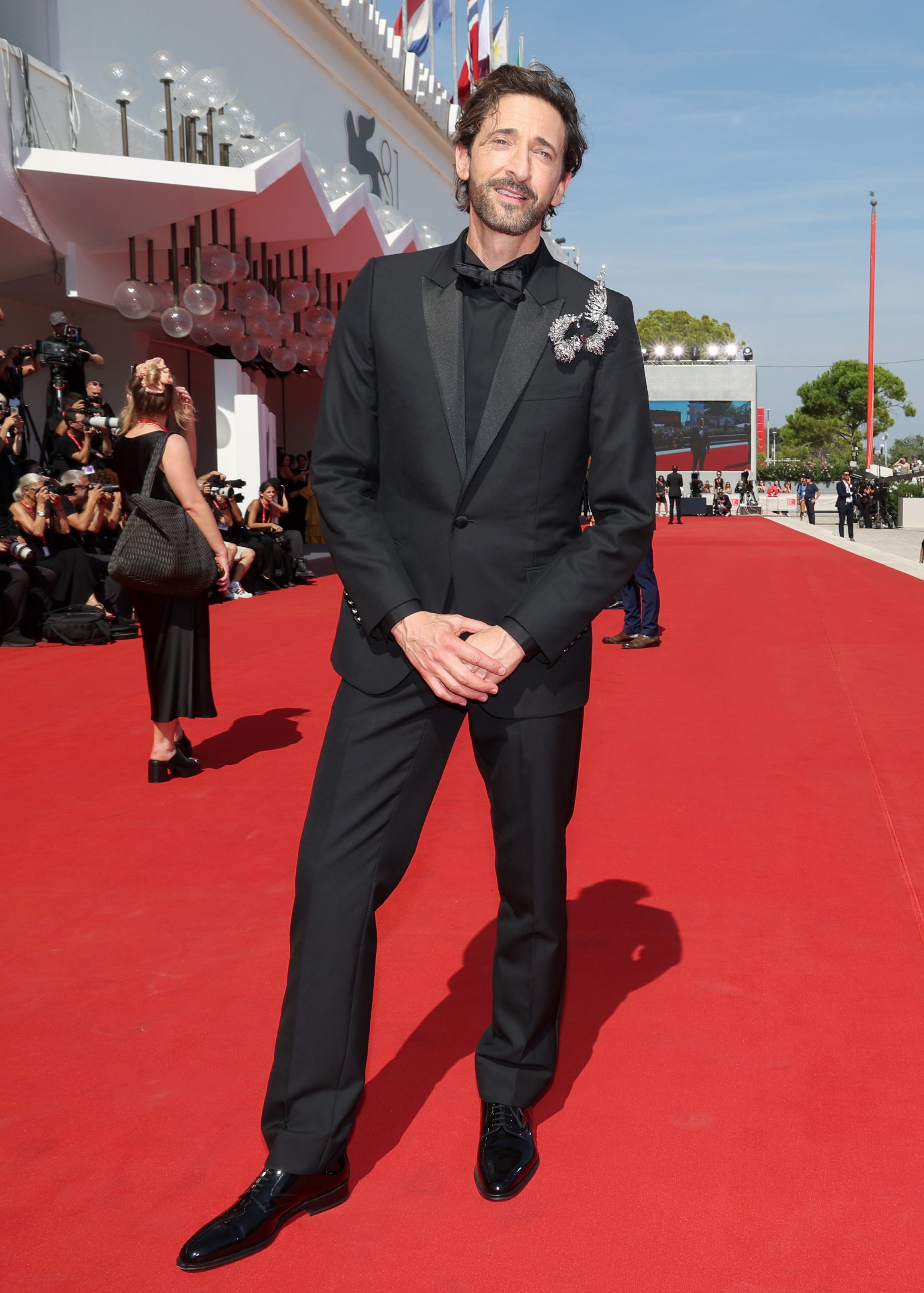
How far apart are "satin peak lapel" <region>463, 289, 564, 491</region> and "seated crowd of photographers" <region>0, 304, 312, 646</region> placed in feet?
23.0

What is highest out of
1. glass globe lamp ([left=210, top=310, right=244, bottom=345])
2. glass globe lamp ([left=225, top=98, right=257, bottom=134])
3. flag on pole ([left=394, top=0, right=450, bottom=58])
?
flag on pole ([left=394, top=0, right=450, bottom=58])

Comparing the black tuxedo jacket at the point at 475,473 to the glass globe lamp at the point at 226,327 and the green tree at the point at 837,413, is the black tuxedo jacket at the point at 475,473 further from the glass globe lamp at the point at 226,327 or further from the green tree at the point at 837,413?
the green tree at the point at 837,413

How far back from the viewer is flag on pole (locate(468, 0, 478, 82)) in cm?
3130

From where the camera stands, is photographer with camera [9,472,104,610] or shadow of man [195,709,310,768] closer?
shadow of man [195,709,310,768]

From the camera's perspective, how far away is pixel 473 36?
31.4m

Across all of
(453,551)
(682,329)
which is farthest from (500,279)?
(682,329)

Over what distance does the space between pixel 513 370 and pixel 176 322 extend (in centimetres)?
1225

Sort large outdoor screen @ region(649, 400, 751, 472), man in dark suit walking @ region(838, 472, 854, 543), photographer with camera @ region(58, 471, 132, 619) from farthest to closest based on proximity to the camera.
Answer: large outdoor screen @ region(649, 400, 751, 472) → man in dark suit walking @ region(838, 472, 854, 543) → photographer with camera @ region(58, 471, 132, 619)

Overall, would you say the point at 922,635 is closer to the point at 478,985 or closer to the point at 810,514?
the point at 478,985

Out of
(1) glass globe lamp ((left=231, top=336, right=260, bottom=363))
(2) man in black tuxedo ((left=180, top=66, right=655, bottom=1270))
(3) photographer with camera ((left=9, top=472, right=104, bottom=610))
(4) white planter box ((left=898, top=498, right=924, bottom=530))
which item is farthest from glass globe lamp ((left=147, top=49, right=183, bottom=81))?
(4) white planter box ((left=898, top=498, right=924, bottom=530))

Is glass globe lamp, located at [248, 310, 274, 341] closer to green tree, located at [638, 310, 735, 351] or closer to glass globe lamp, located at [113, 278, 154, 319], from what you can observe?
glass globe lamp, located at [113, 278, 154, 319]

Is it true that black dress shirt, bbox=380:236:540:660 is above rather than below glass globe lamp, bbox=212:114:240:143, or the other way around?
below

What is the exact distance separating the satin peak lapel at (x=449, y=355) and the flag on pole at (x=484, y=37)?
3244cm

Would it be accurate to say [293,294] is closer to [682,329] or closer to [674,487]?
[674,487]
